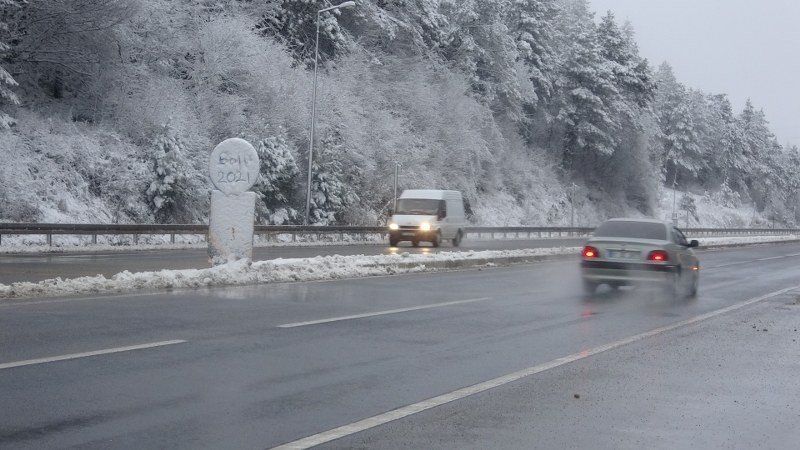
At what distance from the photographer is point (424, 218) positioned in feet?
126

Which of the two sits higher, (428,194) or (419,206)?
(428,194)

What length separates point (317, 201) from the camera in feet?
151

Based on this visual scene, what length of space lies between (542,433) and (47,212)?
1191 inches

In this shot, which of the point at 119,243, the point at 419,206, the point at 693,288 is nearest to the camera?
the point at 693,288

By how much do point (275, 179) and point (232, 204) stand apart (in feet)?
78.6

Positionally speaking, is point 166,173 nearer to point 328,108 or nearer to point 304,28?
point 328,108

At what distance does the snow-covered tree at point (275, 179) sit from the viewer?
42.9 metres

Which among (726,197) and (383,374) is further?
(726,197)

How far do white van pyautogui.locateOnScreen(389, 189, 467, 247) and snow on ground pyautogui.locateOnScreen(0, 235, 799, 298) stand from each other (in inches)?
396

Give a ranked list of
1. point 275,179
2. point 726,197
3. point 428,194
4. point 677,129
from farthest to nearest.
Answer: point 726,197 → point 677,129 → point 275,179 → point 428,194

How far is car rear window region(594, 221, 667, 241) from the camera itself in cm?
1973

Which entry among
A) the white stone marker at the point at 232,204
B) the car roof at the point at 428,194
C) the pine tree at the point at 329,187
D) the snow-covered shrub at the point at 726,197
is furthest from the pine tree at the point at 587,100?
the white stone marker at the point at 232,204

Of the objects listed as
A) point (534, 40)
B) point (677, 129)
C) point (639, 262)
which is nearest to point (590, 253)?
point (639, 262)

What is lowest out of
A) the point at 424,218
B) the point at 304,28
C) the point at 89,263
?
the point at 89,263
